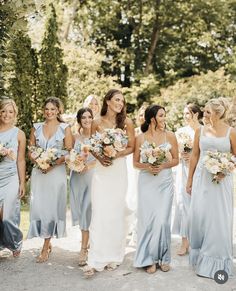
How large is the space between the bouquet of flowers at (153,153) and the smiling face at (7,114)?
2.02m

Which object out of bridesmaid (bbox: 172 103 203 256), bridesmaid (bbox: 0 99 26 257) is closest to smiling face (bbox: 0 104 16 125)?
bridesmaid (bbox: 0 99 26 257)

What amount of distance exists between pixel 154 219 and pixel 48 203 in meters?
1.66

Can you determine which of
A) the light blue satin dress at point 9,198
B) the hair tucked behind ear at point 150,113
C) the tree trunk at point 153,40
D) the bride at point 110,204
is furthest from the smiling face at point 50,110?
the tree trunk at point 153,40

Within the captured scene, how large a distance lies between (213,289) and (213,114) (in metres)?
2.28

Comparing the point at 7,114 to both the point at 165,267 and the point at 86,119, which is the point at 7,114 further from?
the point at 165,267

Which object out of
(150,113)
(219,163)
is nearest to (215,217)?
(219,163)

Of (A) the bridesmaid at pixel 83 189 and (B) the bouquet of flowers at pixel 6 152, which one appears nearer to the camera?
(B) the bouquet of flowers at pixel 6 152

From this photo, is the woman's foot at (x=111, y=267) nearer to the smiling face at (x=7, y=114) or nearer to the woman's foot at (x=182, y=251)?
the woman's foot at (x=182, y=251)

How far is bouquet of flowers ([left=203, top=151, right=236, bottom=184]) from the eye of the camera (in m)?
5.76

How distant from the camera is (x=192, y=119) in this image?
25.5 feet

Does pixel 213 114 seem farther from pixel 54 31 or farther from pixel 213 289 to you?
pixel 54 31

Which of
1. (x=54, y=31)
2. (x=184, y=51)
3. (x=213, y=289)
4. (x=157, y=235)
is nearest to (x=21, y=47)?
(x=54, y=31)

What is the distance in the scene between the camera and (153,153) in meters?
6.09

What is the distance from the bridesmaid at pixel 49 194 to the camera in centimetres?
674
